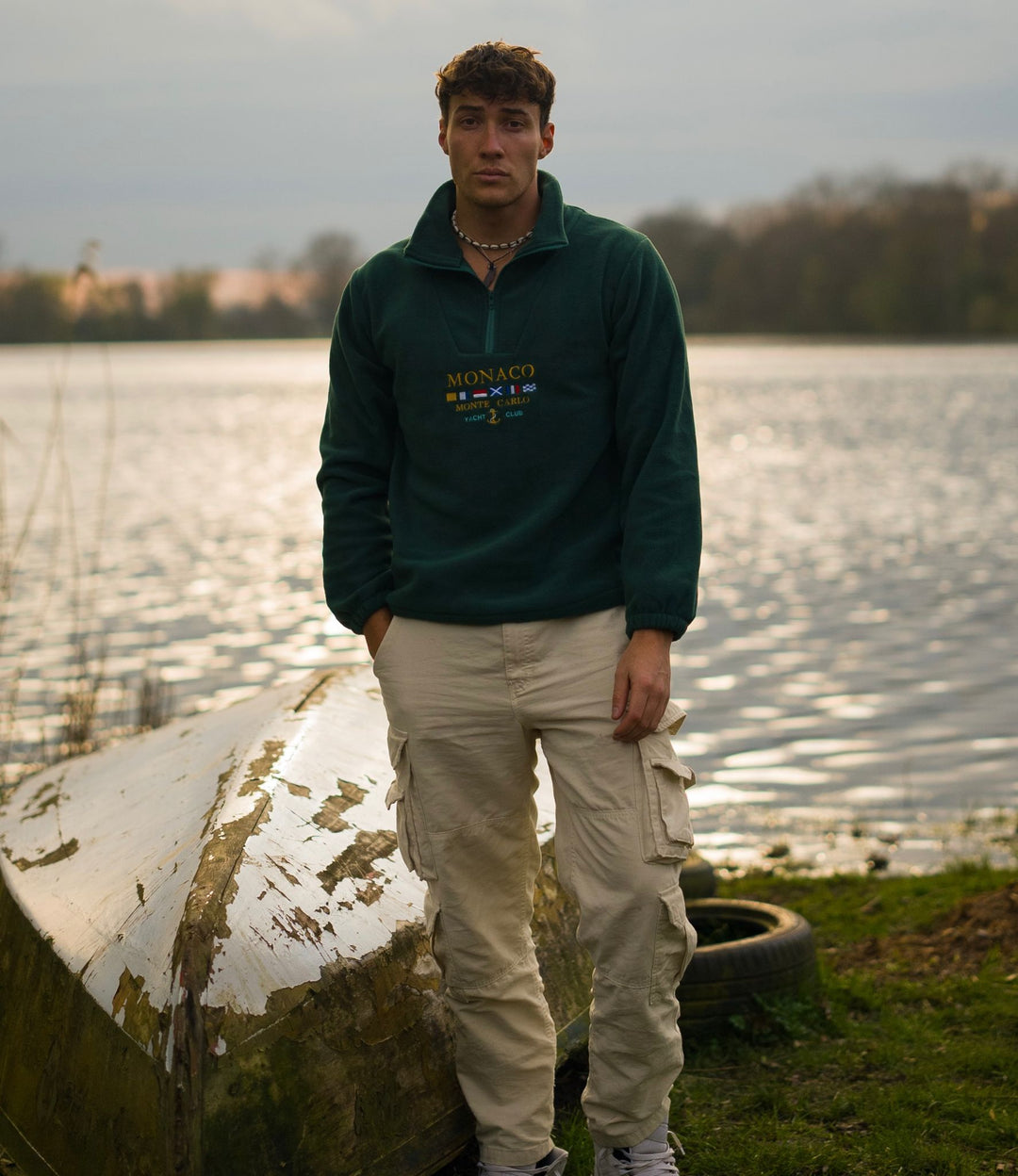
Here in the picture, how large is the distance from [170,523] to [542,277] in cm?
1760

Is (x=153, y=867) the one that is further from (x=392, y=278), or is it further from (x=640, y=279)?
(x=640, y=279)

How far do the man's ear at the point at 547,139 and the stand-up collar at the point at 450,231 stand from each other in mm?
54

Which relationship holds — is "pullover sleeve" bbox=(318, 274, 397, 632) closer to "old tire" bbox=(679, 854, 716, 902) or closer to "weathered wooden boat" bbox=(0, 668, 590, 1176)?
"weathered wooden boat" bbox=(0, 668, 590, 1176)

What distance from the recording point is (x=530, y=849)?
309cm

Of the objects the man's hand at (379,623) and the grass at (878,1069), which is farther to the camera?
the grass at (878,1069)

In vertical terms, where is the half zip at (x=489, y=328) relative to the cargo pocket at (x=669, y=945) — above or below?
above

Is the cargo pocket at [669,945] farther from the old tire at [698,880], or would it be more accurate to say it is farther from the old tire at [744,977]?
the old tire at [698,880]

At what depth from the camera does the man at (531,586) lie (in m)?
2.81

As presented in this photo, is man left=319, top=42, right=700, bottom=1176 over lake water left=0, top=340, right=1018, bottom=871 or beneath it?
over

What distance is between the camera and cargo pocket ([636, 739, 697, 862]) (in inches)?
109

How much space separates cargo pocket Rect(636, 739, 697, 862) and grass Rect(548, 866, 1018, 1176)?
1.05 meters

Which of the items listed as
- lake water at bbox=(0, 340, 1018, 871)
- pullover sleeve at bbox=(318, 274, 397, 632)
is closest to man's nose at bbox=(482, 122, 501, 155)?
pullover sleeve at bbox=(318, 274, 397, 632)

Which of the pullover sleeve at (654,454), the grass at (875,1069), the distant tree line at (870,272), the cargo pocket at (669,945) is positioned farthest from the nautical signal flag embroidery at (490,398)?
the distant tree line at (870,272)

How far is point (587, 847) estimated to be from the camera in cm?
283
